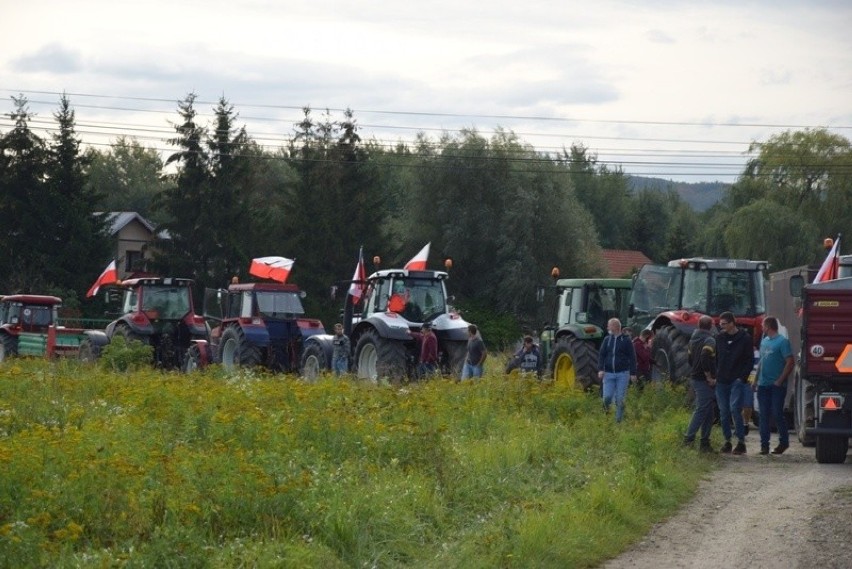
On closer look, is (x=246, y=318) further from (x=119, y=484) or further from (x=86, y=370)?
(x=119, y=484)

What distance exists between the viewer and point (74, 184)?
54.3 meters

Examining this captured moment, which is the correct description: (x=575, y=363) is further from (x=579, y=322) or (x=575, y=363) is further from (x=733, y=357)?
(x=733, y=357)

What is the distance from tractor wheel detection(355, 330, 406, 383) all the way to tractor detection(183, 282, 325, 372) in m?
3.92

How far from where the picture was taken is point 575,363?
69.9ft

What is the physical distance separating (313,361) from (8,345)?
36.1ft

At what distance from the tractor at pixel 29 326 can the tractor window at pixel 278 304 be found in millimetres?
5914

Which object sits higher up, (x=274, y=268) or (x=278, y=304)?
(x=274, y=268)

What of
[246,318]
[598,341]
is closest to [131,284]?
[246,318]

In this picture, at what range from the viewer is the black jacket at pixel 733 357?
1636cm

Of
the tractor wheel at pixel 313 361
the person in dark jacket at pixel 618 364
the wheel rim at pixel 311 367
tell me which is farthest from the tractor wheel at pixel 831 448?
the wheel rim at pixel 311 367

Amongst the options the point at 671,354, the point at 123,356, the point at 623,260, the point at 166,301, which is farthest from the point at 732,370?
the point at 623,260

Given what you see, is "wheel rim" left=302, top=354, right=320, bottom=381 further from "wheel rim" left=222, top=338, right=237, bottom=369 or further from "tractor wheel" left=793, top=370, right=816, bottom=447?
"tractor wheel" left=793, top=370, right=816, bottom=447

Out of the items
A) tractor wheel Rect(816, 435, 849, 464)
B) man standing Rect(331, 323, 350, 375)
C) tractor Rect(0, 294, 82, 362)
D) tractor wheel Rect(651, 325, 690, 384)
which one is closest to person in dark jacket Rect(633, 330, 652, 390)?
tractor wheel Rect(651, 325, 690, 384)

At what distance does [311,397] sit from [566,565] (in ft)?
23.4
